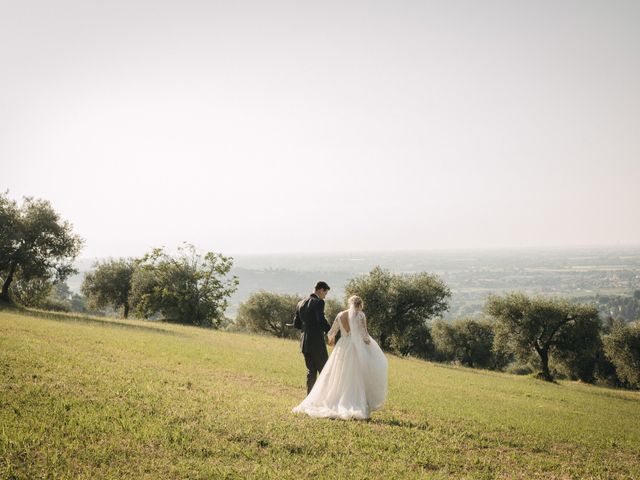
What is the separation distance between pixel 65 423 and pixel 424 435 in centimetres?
828

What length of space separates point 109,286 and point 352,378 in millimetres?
64344

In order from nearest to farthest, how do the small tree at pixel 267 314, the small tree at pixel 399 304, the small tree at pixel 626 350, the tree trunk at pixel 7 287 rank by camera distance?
the tree trunk at pixel 7 287 < the small tree at pixel 399 304 < the small tree at pixel 626 350 < the small tree at pixel 267 314

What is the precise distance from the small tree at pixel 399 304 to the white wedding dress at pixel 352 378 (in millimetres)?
43588

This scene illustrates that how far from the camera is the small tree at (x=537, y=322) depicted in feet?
182

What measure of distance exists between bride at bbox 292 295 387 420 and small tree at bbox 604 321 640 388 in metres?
70.2

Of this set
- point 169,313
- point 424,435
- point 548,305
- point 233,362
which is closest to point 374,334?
point 548,305

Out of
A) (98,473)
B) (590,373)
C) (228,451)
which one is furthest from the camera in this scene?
(590,373)

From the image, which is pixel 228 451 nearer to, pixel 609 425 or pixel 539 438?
pixel 539 438

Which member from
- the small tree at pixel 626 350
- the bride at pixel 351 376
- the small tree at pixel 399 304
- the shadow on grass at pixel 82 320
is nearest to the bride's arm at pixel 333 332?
Answer: the bride at pixel 351 376

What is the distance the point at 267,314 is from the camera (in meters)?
82.5

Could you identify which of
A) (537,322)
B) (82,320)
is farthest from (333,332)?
(537,322)

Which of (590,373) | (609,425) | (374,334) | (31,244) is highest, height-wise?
(31,244)

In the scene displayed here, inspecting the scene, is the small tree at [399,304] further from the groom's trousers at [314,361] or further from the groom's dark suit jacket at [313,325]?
the groom's dark suit jacket at [313,325]

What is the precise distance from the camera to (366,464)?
8.02m
